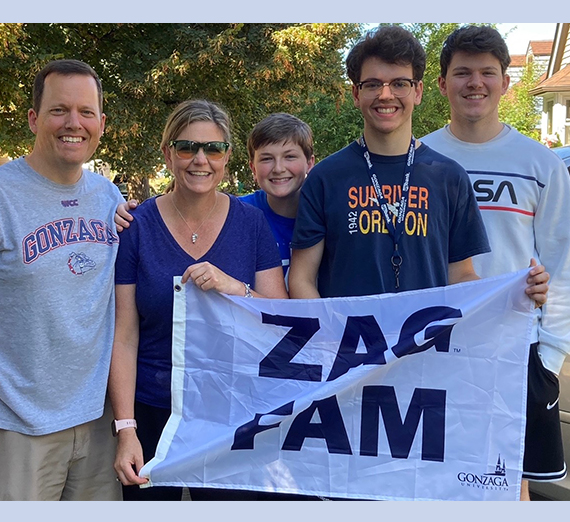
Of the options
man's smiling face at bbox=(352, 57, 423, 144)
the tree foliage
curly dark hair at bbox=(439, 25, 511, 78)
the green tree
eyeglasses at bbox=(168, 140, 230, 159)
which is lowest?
eyeglasses at bbox=(168, 140, 230, 159)

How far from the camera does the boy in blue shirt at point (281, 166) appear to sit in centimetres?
345

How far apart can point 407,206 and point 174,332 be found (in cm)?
116

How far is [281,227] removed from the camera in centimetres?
342

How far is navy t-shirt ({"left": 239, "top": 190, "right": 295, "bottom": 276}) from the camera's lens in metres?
3.30

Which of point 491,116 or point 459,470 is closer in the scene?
point 459,470

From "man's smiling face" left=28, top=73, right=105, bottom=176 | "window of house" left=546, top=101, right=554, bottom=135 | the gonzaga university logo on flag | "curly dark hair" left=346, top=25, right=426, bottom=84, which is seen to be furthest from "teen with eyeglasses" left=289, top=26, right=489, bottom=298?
"window of house" left=546, top=101, right=554, bottom=135

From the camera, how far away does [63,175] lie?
8.84ft

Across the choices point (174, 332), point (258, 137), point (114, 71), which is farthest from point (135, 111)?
point (174, 332)

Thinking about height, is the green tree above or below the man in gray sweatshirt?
above

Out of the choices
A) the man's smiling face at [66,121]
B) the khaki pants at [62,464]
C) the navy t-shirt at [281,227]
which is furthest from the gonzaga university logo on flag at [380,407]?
the man's smiling face at [66,121]

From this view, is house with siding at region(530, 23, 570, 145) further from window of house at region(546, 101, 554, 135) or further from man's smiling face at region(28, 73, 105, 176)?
man's smiling face at region(28, 73, 105, 176)

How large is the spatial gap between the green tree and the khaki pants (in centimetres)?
2830

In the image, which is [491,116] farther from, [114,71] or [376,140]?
[114,71]

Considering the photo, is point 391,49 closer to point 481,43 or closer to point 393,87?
point 393,87
